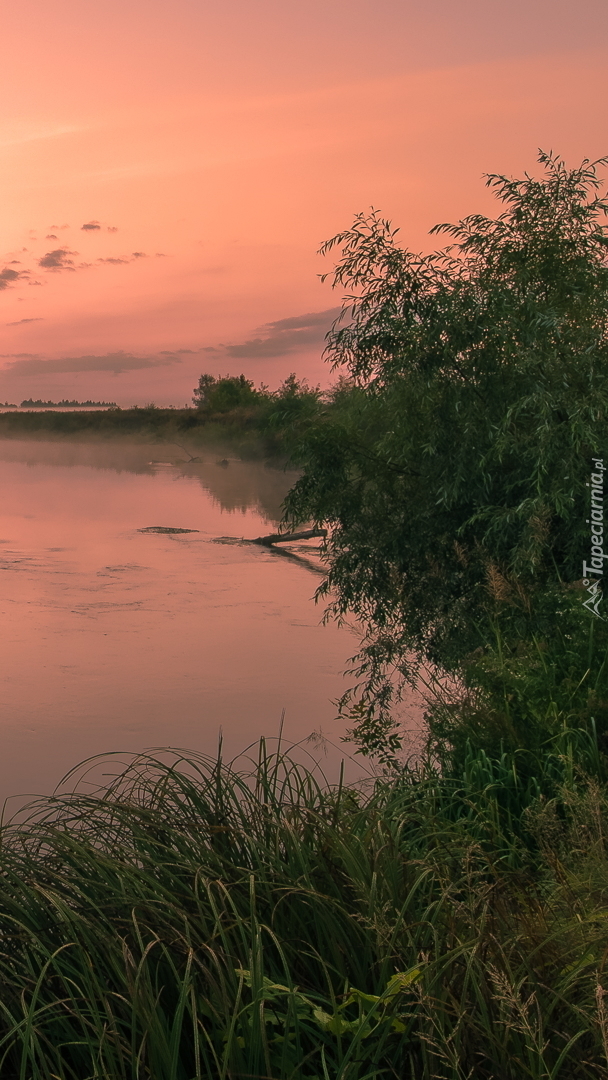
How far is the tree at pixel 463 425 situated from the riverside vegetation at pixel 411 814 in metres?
0.03

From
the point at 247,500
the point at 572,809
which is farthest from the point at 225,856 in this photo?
the point at 247,500

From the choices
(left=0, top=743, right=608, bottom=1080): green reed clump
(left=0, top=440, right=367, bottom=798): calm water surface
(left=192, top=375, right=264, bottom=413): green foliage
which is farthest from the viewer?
(left=192, top=375, right=264, bottom=413): green foliage

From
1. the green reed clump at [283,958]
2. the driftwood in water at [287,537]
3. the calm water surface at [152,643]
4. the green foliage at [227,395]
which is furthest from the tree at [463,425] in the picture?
the green foliage at [227,395]

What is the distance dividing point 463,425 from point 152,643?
18.9 ft

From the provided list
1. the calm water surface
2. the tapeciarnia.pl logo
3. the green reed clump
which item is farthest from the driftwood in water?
the green reed clump

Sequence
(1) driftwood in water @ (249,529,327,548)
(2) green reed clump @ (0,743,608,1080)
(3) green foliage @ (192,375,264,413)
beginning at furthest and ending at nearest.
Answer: (3) green foliage @ (192,375,264,413) → (1) driftwood in water @ (249,529,327,548) → (2) green reed clump @ (0,743,608,1080)

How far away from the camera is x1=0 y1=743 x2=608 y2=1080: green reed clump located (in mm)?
2107

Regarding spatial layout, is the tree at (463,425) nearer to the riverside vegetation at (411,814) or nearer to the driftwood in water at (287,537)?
the riverside vegetation at (411,814)

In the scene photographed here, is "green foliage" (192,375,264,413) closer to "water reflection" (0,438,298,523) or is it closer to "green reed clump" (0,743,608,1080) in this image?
"water reflection" (0,438,298,523)

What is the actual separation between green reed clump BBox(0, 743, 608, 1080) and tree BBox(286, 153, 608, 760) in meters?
4.61

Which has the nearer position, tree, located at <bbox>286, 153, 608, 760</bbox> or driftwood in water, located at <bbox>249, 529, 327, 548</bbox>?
tree, located at <bbox>286, 153, 608, 760</bbox>

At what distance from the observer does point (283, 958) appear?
2188 mm

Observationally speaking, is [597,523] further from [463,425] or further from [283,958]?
[283,958]

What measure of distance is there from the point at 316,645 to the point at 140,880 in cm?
944
